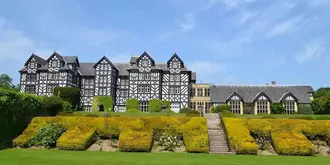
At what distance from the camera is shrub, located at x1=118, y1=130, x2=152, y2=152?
934 inches

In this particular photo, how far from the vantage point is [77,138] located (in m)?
24.5

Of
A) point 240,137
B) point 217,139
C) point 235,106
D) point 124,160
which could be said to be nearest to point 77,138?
point 124,160

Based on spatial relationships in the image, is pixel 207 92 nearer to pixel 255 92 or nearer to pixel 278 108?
pixel 255 92

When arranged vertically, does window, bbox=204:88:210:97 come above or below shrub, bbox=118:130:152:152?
above

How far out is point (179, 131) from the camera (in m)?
26.8

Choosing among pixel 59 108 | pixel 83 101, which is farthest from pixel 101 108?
pixel 59 108

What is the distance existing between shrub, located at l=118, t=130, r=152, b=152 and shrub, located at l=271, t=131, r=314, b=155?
397 inches

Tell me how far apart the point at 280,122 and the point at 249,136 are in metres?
4.14

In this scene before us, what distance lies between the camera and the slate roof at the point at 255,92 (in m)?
58.6

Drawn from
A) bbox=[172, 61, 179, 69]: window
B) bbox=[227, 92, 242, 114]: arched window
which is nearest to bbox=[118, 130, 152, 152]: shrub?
bbox=[172, 61, 179, 69]: window

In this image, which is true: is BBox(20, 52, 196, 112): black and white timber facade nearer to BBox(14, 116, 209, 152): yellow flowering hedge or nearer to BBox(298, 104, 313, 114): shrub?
BBox(298, 104, 313, 114): shrub

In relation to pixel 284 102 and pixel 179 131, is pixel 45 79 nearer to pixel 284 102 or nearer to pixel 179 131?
pixel 179 131

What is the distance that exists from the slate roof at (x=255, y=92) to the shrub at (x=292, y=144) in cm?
3263

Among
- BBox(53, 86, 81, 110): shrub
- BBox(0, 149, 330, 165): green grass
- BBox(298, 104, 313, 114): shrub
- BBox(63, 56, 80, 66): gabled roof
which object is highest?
BBox(63, 56, 80, 66): gabled roof
